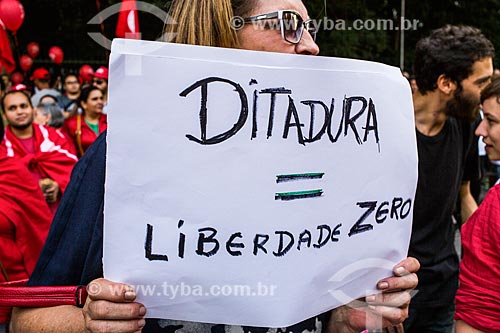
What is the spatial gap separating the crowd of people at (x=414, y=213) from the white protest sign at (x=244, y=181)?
10cm

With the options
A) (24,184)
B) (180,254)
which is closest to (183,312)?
(180,254)

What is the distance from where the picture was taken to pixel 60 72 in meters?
13.3

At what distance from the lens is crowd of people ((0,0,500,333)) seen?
1208mm

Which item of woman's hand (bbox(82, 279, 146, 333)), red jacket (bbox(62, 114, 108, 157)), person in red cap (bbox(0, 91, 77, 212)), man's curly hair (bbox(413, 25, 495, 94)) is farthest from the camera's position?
red jacket (bbox(62, 114, 108, 157))

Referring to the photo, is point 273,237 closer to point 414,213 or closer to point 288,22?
point 288,22

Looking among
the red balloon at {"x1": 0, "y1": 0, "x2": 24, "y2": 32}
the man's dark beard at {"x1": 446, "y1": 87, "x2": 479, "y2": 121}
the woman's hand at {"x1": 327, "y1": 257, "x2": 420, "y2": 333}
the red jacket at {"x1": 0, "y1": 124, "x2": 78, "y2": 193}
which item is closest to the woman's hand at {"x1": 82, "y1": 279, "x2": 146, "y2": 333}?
the woman's hand at {"x1": 327, "y1": 257, "x2": 420, "y2": 333}

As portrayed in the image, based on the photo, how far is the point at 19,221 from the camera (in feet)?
8.79

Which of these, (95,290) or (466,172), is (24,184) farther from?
(466,172)

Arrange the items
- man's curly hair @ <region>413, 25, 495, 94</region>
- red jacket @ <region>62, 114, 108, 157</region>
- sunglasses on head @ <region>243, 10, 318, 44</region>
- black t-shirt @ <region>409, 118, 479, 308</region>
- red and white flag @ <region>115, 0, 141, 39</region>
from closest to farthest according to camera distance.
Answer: sunglasses on head @ <region>243, 10, 318, 44</region>
black t-shirt @ <region>409, 118, 479, 308</region>
man's curly hair @ <region>413, 25, 495, 94</region>
red and white flag @ <region>115, 0, 141, 39</region>
red jacket @ <region>62, 114, 108, 157</region>

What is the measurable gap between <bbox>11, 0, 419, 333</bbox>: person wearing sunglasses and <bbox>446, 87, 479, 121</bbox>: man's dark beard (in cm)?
143

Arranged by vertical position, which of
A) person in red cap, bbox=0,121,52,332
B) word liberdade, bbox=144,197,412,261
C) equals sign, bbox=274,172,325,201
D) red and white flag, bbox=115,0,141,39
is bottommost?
person in red cap, bbox=0,121,52,332

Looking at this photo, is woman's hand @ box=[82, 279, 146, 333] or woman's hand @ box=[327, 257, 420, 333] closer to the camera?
woman's hand @ box=[82, 279, 146, 333]

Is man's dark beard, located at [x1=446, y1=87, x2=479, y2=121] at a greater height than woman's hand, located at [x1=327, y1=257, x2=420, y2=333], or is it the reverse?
man's dark beard, located at [x1=446, y1=87, x2=479, y2=121]

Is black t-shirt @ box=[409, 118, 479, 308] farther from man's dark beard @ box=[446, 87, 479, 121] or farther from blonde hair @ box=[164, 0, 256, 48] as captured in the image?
blonde hair @ box=[164, 0, 256, 48]
